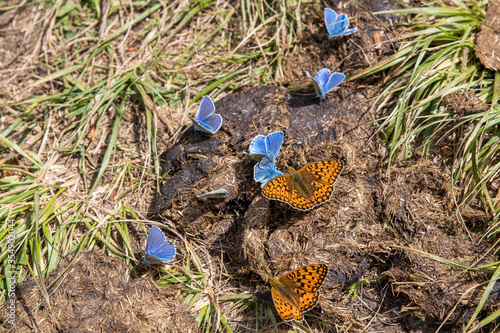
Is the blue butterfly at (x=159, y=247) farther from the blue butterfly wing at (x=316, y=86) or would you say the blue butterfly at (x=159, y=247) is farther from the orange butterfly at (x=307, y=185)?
the blue butterfly wing at (x=316, y=86)

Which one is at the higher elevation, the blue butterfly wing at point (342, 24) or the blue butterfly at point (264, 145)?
the blue butterfly wing at point (342, 24)

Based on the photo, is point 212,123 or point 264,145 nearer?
point 264,145

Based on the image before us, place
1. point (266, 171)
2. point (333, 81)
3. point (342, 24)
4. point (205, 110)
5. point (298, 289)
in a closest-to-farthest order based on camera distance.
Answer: point (298, 289) < point (266, 171) < point (333, 81) < point (205, 110) < point (342, 24)

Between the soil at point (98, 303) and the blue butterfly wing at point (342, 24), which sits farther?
the blue butterfly wing at point (342, 24)

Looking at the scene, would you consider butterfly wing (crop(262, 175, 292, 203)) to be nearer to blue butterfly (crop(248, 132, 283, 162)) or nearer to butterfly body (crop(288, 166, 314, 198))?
butterfly body (crop(288, 166, 314, 198))

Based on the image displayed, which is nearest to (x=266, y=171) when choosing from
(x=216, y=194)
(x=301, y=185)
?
(x=301, y=185)

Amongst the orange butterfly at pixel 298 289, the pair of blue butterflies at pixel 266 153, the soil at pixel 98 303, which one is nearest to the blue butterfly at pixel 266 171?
the pair of blue butterflies at pixel 266 153

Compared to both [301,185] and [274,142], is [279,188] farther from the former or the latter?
[274,142]

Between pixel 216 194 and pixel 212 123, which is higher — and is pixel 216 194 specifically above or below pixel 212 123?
below
